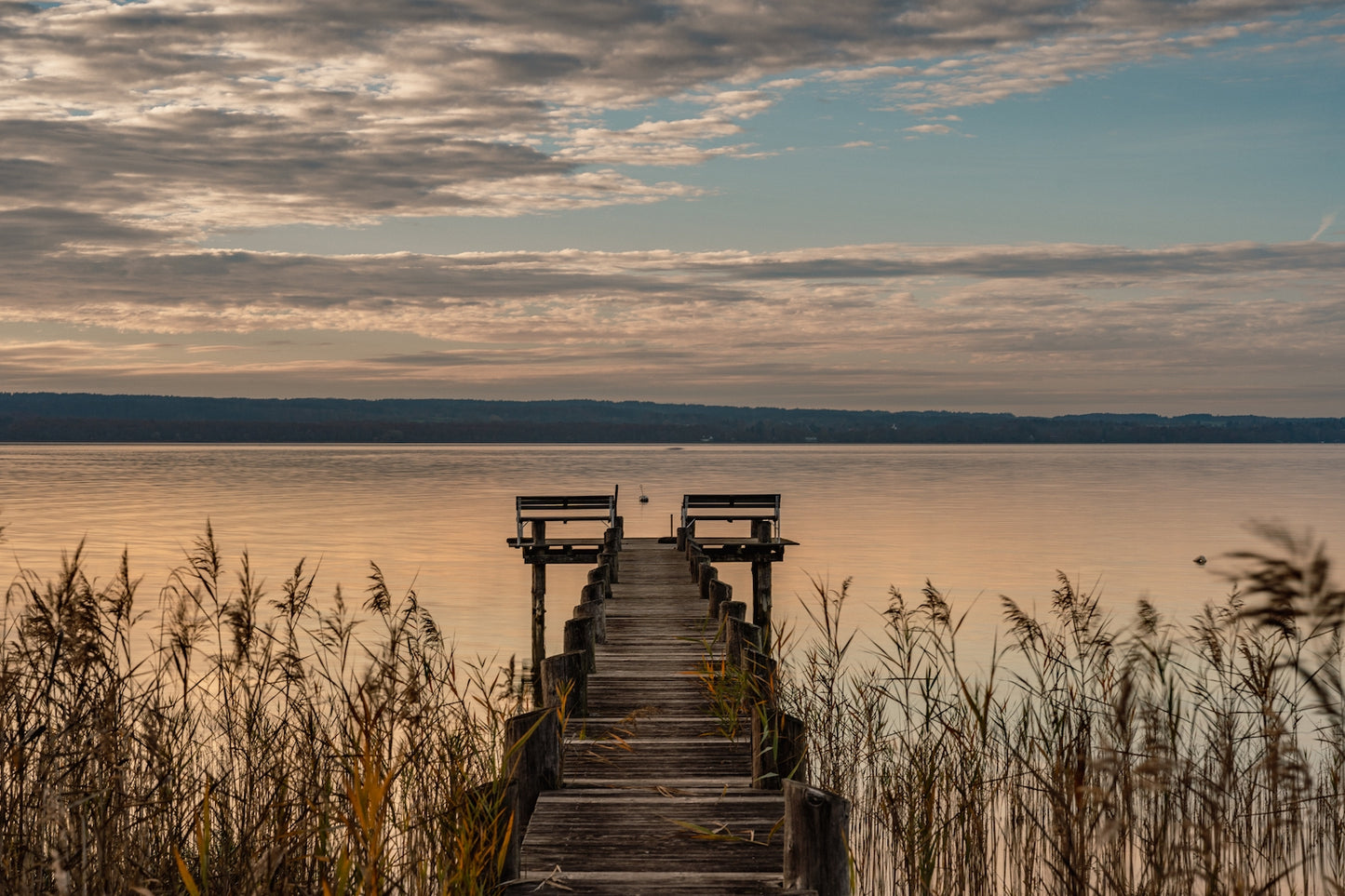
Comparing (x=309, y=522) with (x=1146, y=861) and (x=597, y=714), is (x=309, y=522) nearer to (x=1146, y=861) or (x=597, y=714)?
(x=597, y=714)

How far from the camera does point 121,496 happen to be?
3115 inches

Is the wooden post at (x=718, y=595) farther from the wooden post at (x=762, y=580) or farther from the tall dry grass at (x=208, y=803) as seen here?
the wooden post at (x=762, y=580)

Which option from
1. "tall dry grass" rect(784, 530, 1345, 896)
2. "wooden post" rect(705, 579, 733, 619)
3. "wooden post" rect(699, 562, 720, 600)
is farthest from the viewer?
"wooden post" rect(699, 562, 720, 600)

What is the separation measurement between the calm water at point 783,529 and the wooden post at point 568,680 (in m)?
3.64

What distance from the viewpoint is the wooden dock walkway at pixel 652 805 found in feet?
19.2

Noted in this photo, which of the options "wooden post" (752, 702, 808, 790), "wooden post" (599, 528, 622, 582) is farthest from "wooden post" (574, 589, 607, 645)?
"wooden post" (599, 528, 622, 582)

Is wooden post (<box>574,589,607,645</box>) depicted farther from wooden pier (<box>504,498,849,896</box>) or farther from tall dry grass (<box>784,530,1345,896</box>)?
tall dry grass (<box>784,530,1345,896</box>)

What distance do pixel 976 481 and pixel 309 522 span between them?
2515 inches

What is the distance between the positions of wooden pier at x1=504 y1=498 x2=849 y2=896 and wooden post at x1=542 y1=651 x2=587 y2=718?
12 mm

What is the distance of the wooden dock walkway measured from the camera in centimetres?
586

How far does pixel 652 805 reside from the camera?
7012mm

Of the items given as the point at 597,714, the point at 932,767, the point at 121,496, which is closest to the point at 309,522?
the point at 121,496

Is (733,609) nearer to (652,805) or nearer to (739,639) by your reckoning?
(739,639)

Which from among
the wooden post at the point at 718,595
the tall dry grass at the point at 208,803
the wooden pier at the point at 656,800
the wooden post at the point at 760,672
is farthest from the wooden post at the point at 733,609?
the tall dry grass at the point at 208,803
